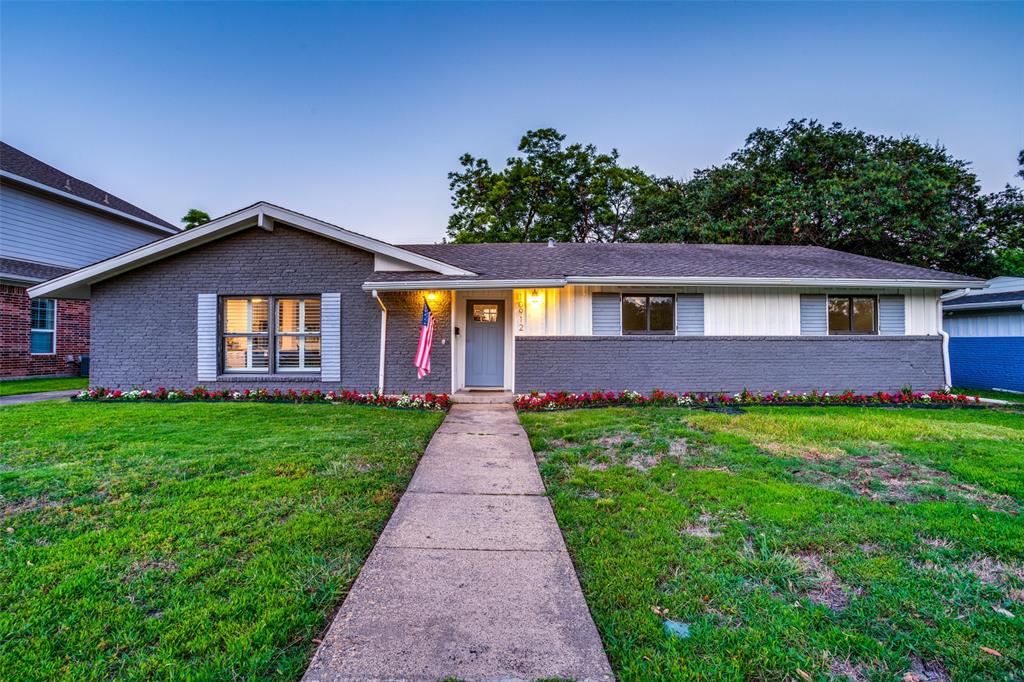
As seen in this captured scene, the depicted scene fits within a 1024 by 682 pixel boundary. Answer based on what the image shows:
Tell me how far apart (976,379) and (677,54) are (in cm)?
1255

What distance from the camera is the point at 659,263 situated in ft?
33.3

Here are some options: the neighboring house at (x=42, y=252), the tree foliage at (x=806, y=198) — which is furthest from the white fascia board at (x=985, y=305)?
the neighboring house at (x=42, y=252)

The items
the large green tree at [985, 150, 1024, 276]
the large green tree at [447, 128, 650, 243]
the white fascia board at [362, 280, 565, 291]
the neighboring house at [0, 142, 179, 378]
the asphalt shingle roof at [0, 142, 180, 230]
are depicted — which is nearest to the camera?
the white fascia board at [362, 280, 565, 291]

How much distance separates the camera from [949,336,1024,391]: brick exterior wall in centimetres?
1078

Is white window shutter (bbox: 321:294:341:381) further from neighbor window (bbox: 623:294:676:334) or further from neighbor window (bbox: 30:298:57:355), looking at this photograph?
neighbor window (bbox: 30:298:57:355)

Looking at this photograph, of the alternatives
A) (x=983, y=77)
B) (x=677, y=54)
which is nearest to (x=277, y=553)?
(x=677, y=54)

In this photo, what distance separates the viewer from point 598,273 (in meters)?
9.12

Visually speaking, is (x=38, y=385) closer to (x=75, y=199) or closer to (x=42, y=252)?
(x=42, y=252)

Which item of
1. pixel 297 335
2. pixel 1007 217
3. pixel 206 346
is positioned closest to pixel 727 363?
pixel 297 335

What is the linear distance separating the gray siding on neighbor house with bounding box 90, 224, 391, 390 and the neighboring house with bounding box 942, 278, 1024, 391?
45.0 ft

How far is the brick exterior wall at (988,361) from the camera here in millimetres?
10781

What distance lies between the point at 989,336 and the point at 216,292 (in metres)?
19.3

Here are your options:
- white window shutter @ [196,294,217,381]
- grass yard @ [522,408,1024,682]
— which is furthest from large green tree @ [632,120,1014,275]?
white window shutter @ [196,294,217,381]

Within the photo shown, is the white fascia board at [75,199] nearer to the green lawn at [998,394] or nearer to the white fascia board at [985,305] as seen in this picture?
the green lawn at [998,394]
